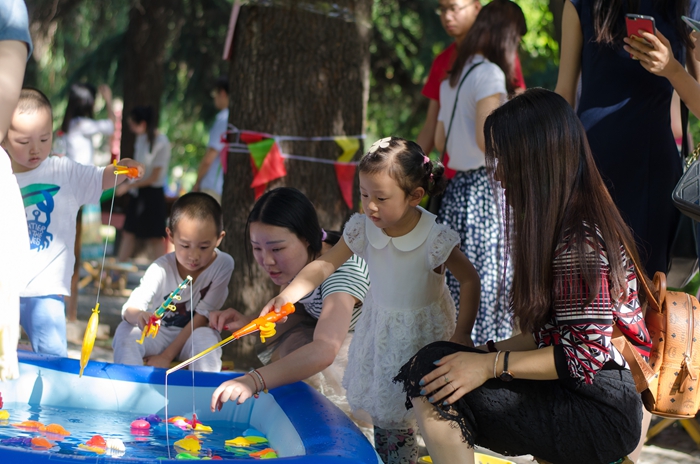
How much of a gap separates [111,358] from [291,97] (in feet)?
6.76

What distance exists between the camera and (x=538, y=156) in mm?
2238

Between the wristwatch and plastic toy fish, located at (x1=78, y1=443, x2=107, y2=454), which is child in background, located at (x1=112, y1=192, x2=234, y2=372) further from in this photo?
the wristwatch

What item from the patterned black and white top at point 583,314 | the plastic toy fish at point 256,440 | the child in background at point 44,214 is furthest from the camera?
the child in background at point 44,214

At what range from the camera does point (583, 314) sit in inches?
83.3

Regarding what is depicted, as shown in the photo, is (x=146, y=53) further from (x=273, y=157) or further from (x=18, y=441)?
(x=18, y=441)

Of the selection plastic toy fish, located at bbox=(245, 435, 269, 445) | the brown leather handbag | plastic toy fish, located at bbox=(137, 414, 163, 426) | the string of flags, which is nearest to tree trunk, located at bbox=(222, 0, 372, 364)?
the string of flags

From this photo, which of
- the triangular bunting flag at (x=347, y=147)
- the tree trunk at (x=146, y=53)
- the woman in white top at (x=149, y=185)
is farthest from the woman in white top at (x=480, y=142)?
the tree trunk at (x=146, y=53)

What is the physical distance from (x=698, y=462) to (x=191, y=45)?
27.4 feet

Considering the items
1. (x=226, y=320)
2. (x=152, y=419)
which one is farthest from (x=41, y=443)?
(x=226, y=320)

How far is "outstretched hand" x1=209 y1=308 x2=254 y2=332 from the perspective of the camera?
340 cm

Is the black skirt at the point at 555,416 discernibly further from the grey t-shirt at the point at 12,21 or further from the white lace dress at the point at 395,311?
the grey t-shirt at the point at 12,21

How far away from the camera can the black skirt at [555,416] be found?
2.17m

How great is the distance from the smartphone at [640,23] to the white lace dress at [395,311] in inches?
36.5

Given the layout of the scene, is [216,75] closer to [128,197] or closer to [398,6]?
[398,6]
